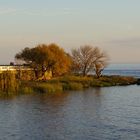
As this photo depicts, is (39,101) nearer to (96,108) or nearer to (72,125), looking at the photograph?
(96,108)

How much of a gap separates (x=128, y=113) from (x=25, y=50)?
179 ft

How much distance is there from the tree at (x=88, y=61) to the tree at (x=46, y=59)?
16.3 m

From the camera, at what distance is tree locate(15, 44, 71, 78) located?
90.8m

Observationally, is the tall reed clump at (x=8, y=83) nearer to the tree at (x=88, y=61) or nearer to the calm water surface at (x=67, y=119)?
the calm water surface at (x=67, y=119)

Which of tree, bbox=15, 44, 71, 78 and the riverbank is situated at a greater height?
tree, bbox=15, 44, 71, 78

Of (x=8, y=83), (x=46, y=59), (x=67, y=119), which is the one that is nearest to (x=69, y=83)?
(x=46, y=59)

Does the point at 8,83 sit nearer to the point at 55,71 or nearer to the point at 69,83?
the point at 69,83

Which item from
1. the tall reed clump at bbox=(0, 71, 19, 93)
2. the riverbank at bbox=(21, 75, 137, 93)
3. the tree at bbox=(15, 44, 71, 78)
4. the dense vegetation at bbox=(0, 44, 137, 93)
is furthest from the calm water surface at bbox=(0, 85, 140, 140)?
→ the tree at bbox=(15, 44, 71, 78)

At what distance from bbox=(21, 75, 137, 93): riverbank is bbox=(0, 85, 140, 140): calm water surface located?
10.3 metres

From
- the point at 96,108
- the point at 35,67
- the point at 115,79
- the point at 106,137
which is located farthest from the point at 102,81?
the point at 106,137

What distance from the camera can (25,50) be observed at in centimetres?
9538

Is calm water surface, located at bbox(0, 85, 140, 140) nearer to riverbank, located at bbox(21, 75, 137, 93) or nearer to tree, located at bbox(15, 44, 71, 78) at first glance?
riverbank, located at bbox(21, 75, 137, 93)

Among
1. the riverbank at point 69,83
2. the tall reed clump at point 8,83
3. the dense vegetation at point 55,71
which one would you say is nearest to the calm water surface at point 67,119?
the tall reed clump at point 8,83

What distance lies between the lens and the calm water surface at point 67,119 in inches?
1277
